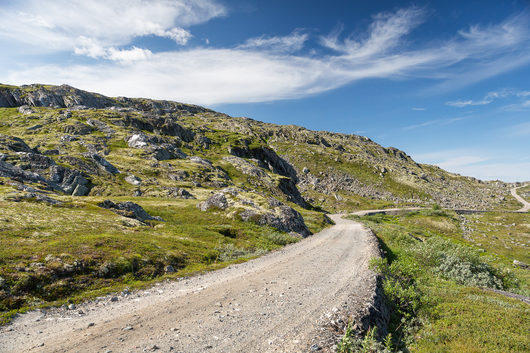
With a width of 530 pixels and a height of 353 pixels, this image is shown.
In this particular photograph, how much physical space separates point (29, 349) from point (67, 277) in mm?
9529

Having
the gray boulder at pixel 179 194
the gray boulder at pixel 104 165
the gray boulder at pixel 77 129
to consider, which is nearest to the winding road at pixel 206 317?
the gray boulder at pixel 179 194

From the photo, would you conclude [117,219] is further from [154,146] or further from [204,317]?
[154,146]

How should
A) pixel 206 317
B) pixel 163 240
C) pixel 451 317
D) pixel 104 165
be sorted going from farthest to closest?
pixel 104 165, pixel 163 240, pixel 451 317, pixel 206 317

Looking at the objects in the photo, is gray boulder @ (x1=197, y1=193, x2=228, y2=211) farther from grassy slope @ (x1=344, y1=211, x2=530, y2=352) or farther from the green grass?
grassy slope @ (x1=344, y1=211, x2=530, y2=352)

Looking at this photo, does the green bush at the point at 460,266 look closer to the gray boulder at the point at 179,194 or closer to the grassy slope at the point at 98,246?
the grassy slope at the point at 98,246

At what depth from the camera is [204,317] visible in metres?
13.3

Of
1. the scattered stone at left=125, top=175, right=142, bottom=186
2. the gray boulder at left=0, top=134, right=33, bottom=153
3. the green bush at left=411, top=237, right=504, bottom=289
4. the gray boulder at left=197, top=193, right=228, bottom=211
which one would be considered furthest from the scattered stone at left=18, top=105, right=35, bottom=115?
the green bush at left=411, top=237, right=504, bottom=289

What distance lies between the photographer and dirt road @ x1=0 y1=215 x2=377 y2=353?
10750 mm

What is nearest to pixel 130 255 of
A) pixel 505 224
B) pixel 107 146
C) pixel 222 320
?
pixel 222 320

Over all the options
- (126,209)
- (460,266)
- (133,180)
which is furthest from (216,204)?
(133,180)

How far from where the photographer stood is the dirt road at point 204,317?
35.3 ft

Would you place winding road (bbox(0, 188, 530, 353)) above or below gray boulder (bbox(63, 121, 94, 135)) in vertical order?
below

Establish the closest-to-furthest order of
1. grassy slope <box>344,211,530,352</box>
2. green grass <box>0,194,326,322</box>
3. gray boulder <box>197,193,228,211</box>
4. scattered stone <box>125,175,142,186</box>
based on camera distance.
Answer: grassy slope <box>344,211,530,352</box>
green grass <box>0,194,326,322</box>
gray boulder <box>197,193,228,211</box>
scattered stone <box>125,175,142,186</box>

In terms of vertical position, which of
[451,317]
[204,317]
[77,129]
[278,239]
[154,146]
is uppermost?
[77,129]
